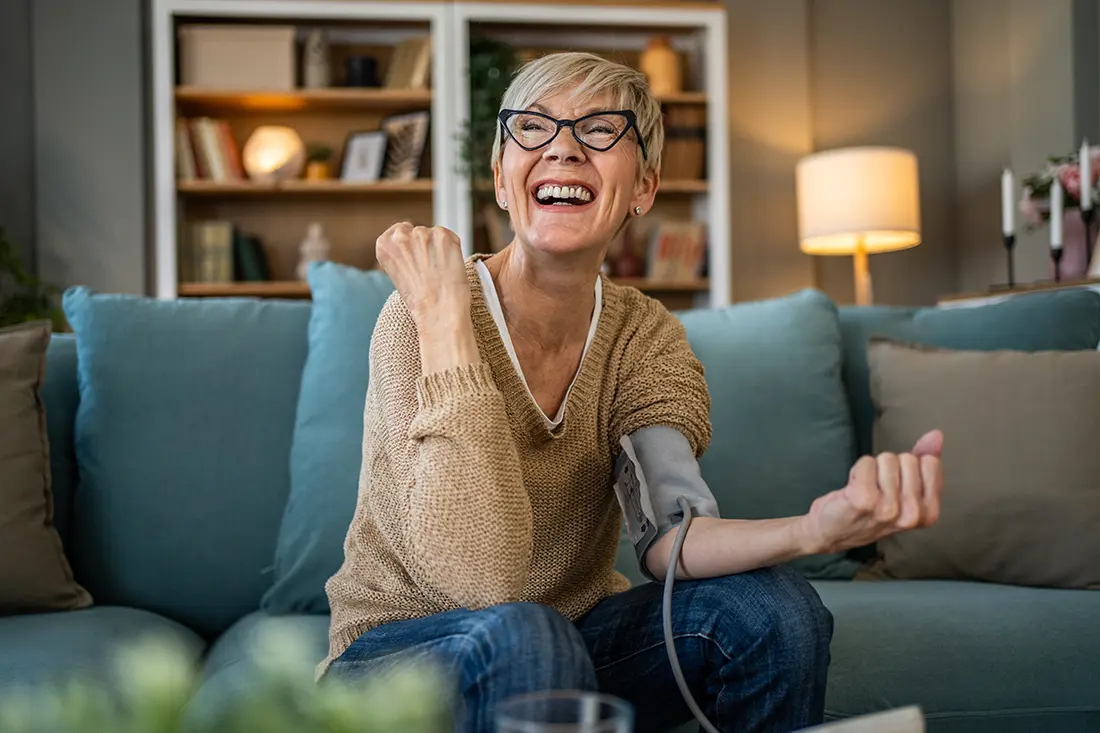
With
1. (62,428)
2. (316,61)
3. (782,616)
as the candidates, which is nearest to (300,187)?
(316,61)

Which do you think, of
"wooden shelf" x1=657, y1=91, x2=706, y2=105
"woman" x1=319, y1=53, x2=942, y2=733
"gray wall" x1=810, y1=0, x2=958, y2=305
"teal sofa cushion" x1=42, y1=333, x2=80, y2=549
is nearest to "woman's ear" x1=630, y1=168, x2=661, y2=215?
"woman" x1=319, y1=53, x2=942, y2=733

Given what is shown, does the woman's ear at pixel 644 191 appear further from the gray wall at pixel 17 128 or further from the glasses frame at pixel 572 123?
the gray wall at pixel 17 128

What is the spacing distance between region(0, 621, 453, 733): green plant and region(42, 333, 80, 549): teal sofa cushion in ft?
4.41

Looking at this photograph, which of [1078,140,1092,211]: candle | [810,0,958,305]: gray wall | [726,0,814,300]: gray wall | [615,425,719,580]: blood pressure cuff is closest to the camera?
[615,425,719,580]: blood pressure cuff

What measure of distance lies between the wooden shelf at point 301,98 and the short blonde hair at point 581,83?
2.77 meters

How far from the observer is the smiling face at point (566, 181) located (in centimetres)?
122

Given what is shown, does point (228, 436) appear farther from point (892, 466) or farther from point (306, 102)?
point (306, 102)

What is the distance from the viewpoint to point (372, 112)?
416 cm

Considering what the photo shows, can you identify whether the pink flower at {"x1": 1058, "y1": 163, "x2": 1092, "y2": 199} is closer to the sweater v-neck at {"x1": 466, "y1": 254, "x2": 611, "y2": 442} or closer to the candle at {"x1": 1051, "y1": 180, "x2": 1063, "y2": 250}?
the candle at {"x1": 1051, "y1": 180, "x2": 1063, "y2": 250}

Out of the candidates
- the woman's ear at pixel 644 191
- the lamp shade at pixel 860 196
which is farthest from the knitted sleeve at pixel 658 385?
the lamp shade at pixel 860 196

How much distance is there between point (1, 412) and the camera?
1.50 metres

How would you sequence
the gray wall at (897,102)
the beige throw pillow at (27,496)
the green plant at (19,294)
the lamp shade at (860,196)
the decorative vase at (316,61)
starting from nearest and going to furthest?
the beige throw pillow at (27,496)
the green plant at (19,294)
the lamp shade at (860,196)
the decorative vase at (316,61)
the gray wall at (897,102)

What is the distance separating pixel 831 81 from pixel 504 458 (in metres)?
3.90

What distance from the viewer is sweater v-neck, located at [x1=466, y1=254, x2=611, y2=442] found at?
47.9 inches
